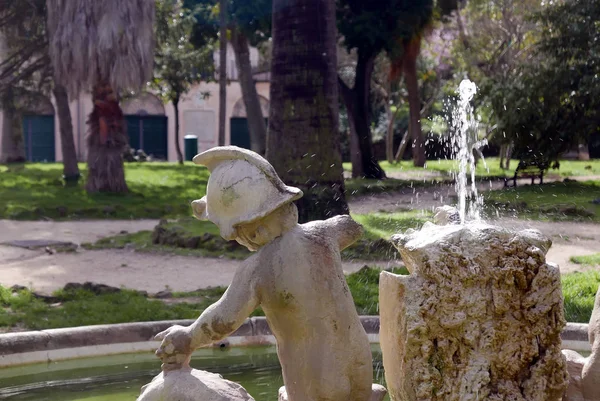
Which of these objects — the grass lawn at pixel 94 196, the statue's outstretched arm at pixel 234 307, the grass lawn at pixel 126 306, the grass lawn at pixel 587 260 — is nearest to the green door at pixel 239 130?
the grass lawn at pixel 94 196

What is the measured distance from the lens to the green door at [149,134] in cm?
3878

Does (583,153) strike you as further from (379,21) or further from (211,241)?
(211,241)

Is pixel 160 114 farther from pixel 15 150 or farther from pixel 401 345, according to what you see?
pixel 401 345

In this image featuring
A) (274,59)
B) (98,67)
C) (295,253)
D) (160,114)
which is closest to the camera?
(295,253)

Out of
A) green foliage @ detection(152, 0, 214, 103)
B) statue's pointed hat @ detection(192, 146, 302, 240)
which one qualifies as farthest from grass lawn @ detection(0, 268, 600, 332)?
green foliage @ detection(152, 0, 214, 103)

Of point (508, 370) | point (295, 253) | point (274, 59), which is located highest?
point (274, 59)

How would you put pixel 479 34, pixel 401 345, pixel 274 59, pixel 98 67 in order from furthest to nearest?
pixel 479 34, pixel 98 67, pixel 274 59, pixel 401 345

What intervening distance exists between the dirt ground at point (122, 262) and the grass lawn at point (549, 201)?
631 millimetres

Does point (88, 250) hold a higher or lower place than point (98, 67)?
lower

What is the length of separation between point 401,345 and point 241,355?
3.24 m

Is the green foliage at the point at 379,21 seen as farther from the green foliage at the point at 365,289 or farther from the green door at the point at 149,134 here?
the green door at the point at 149,134

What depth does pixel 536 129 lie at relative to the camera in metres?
19.1

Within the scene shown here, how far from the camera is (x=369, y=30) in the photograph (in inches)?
816

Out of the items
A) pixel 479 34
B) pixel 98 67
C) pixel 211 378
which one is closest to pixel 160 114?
pixel 479 34
